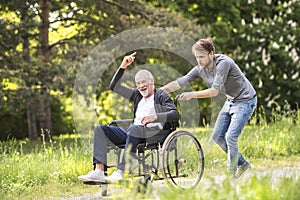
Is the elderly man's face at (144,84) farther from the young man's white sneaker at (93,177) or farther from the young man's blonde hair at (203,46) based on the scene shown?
the young man's white sneaker at (93,177)

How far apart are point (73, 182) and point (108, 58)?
5291 millimetres

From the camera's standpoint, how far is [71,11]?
11.4 metres

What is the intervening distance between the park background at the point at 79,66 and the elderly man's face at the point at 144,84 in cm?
115

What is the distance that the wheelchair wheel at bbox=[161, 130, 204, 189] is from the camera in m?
4.70

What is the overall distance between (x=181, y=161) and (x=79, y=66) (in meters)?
5.89

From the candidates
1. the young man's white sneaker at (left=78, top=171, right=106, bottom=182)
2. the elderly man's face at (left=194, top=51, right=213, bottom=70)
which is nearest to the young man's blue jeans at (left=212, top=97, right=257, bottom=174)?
the elderly man's face at (left=194, top=51, right=213, bottom=70)

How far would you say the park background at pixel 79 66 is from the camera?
643 cm

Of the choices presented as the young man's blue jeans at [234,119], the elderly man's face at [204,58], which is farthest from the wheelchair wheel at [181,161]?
the elderly man's face at [204,58]

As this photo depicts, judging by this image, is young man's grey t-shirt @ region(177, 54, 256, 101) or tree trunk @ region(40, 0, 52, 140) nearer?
young man's grey t-shirt @ region(177, 54, 256, 101)

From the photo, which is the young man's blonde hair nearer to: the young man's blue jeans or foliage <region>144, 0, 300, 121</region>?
the young man's blue jeans

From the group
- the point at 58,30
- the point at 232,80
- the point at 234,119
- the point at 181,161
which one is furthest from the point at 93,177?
the point at 58,30

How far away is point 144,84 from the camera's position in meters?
4.94

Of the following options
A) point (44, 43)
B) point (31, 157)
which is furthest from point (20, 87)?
point (31, 157)

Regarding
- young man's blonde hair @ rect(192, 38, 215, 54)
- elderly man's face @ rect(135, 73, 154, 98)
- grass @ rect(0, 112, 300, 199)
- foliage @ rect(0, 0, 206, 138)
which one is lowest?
grass @ rect(0, 112, 300, 199)
